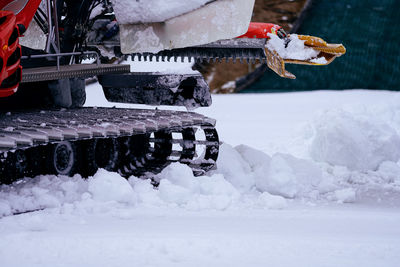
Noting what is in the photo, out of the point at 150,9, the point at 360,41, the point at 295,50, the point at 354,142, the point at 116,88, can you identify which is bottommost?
the point at 354,142

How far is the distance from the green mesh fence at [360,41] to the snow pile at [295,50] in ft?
17.0

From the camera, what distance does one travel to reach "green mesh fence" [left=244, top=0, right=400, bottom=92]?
→ 10680 millimetres

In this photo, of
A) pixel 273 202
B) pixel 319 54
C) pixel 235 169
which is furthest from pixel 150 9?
pixel 273 202

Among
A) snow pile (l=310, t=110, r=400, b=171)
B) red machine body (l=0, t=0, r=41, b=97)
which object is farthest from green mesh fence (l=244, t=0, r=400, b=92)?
red machine body (l=0, t=0, r=41, b=97)

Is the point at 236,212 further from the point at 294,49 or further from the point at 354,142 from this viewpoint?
the point at 294,49

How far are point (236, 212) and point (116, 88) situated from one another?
2.04m

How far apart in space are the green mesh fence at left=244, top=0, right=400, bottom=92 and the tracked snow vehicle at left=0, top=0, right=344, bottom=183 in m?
5.18

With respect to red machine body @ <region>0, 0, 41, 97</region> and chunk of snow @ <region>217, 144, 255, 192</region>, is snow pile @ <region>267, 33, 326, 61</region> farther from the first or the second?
red machine body @ <region>0, 0, 41, 97</region>

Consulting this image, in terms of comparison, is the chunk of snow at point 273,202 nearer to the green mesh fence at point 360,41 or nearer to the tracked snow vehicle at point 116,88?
the tracked snow vehicle at point 116,88

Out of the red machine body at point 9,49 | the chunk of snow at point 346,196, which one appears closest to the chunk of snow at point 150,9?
the red machine body at point 9,49

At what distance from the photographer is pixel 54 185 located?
4.25 m

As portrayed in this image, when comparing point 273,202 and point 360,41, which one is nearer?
point 273,202

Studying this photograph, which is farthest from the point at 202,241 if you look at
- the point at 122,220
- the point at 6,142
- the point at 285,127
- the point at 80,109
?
the point at 285,127

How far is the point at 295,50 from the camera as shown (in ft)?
18.8
